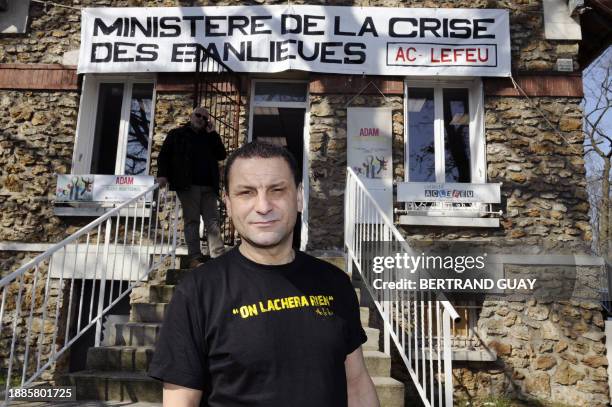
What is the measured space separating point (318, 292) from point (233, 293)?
253mm

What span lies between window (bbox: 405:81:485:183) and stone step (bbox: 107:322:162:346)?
12.6 feet

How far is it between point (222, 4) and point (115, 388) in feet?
17.3

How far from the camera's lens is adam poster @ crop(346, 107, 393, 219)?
19.1 feet

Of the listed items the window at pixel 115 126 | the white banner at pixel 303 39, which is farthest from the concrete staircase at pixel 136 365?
the white banner at pixel 303 39

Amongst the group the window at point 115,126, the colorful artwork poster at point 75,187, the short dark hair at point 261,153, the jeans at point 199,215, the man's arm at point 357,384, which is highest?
the window at point 115,126

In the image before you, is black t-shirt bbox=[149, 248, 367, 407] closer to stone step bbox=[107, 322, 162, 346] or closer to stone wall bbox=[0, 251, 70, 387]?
stone step bbox=[107, 322, 162, 346]

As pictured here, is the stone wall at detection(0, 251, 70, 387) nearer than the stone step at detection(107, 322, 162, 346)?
No

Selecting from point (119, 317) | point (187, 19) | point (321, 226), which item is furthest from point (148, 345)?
point (187, 19)

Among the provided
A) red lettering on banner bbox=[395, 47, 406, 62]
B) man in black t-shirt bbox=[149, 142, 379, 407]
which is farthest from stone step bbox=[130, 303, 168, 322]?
red lettering on banner bbox=[395, 47, 406, 62]

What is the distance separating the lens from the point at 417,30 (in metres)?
6.06

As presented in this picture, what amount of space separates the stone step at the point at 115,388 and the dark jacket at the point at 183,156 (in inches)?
77.4

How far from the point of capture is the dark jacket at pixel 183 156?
14.7 feet

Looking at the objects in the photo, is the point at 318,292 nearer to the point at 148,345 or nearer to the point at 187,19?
the point at 148,345

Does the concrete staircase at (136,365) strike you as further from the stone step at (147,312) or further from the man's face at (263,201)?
the man's face at (263,201)
